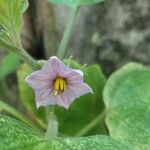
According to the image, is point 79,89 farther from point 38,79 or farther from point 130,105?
point 130,105

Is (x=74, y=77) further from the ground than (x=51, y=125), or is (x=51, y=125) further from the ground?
(x=74, y=77)

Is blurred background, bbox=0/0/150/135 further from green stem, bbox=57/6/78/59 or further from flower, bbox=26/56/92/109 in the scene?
flower, bbox=26/56/92/109

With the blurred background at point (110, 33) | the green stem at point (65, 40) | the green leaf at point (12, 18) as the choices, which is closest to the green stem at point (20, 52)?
the green leaf at point (12, 18)

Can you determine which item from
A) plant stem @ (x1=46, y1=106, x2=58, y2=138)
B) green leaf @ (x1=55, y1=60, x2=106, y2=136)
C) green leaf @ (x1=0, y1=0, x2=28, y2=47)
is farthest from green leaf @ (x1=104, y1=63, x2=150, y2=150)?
green leaf @ (x1=0, y1=0, x2=28, y2=47)

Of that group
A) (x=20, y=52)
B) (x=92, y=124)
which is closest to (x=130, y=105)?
(x=92, y=124)

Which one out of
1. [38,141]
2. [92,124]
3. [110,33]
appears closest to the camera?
[38,141]

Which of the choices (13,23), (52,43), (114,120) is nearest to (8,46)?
(13,23)
